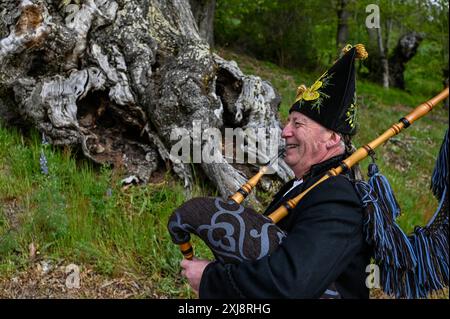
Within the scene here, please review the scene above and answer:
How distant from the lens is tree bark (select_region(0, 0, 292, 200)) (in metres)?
4.77

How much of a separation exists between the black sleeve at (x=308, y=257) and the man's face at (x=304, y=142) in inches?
9.9

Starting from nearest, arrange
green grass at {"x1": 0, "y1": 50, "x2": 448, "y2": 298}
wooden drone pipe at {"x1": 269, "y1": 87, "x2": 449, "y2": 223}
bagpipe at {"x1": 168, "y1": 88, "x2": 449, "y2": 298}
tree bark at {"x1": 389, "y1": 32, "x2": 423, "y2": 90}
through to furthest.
A: 1. bagpipe at {"x1": 168, "y1": 88, "x2": 449, "y2": 298}
2. wooden drone pipe at {"x1": 269, "y1": 87, "x2": 449, "y2": 223}
3. green grass at {"x1": 0, "y1": 50, "x2": 448, "y2": 298}
4. tree bark at {"x1": 389, "y1": 32, "x2": 423, "y2": 90}

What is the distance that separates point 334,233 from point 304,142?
0.56 m

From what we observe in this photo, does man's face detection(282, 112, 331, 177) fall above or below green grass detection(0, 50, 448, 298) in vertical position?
above

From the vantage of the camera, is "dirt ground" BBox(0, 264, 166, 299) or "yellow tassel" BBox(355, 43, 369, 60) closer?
"yellow tassel" BBox(355, 43, 369, 60)

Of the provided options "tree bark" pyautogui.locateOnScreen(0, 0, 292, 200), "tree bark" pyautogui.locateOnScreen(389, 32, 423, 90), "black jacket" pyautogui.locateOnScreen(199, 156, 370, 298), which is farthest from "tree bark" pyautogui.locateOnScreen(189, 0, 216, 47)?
"tree bark" pyautogui.locateOnScreen(389, 32, 423, 90)

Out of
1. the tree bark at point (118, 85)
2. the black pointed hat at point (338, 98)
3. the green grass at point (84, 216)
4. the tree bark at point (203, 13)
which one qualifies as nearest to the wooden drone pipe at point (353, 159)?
the black pointed hat at point (338, 98)

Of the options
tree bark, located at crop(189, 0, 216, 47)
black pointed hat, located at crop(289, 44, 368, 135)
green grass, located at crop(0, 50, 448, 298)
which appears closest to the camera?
black pointed hat, located at crop(289, 44, 368, 135)

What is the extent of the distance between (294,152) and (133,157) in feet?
9.66

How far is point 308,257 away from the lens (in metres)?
1.78

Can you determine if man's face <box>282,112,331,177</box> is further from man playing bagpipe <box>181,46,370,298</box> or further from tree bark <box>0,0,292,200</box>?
tree bark <box>0,0,292,200</box>

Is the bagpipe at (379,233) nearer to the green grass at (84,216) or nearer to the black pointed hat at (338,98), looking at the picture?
the black pointed hat at (338,98)

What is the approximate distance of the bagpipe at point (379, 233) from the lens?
198 cm

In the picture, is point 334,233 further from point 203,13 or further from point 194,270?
point 203,13
